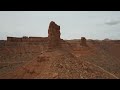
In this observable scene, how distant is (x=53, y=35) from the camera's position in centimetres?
2328

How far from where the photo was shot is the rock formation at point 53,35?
2300cm

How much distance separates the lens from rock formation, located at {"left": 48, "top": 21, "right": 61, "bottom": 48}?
2300 cm
